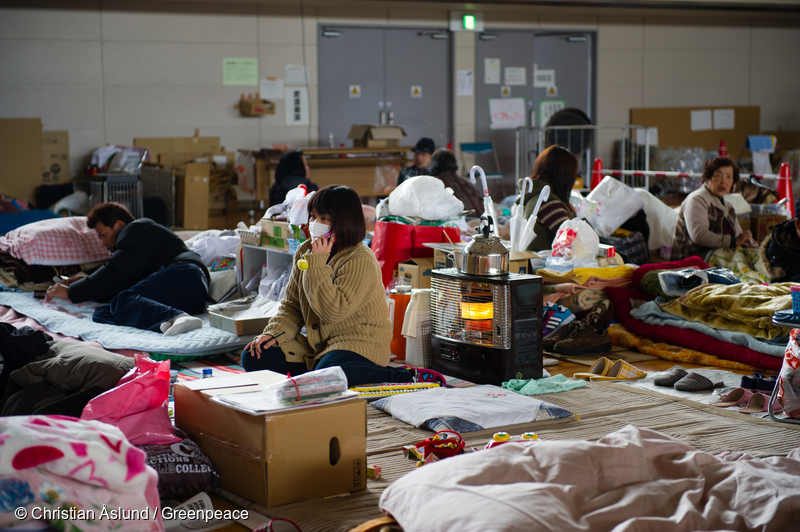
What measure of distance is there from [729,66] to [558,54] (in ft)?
8.08

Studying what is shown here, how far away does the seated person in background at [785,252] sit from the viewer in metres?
4.64

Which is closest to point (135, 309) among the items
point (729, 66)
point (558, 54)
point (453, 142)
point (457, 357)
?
point (457, 357)

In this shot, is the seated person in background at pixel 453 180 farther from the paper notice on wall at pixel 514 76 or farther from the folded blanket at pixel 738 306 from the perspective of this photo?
the paper notice on wall at pixel 514 76

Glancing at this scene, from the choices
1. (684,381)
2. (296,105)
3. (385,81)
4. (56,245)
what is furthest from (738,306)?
(385,81)

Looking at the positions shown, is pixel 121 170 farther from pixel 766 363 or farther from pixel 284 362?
pixel 766 363

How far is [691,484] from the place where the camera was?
2.01m

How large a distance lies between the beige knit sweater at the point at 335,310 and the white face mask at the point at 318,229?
9 centimetres

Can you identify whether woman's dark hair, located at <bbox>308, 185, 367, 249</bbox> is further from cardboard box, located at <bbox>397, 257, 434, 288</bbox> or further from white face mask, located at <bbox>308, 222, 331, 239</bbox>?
cardboard box, located at <bbox>397, 257, 434, 288</bbox>

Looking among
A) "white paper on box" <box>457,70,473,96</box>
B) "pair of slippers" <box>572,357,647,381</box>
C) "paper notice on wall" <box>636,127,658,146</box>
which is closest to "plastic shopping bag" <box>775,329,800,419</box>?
"pair of slippers" <box>572,357,647,381</box>

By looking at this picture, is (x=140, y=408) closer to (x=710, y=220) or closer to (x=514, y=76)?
(x=710, y=220)

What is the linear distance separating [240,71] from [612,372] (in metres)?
6.15

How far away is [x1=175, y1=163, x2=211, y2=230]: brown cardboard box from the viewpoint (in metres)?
7.89

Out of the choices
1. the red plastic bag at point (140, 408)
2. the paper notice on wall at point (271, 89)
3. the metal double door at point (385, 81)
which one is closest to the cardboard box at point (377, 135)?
the metal double door at point (385, 81)

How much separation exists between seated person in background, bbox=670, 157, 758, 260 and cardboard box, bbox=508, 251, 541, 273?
4.44ft
